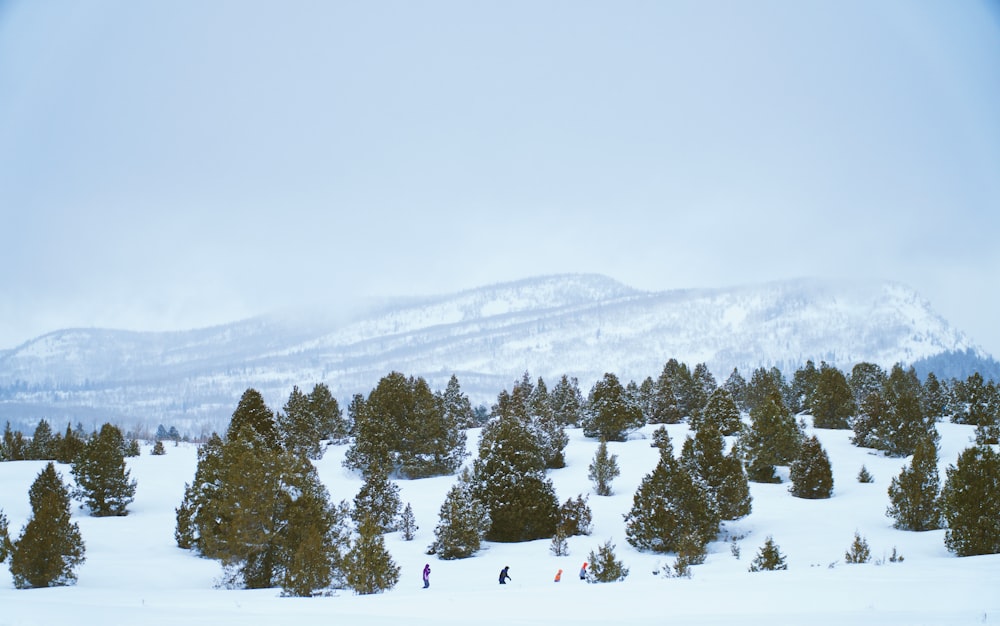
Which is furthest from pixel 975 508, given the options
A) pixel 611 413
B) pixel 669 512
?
pixel 611 413

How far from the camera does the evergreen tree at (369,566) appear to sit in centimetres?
2055

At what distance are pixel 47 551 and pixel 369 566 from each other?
38.4 feet

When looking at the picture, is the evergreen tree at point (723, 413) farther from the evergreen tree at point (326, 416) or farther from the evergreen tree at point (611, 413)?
the evergreen tree at point (326, 416)

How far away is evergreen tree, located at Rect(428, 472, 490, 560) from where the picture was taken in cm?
2941

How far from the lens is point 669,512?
28578 millimetres

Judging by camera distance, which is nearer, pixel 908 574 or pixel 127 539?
pixel 908 574

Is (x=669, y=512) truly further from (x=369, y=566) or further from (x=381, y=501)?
(x=381, y=501)

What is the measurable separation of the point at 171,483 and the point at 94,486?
890 cm

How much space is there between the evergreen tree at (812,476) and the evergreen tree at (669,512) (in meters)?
9.23

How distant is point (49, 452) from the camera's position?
183 ft

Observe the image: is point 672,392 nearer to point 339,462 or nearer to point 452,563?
point 339,462

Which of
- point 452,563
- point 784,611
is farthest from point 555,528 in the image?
point 784,611

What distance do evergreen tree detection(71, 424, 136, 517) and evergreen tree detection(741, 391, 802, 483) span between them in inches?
1443

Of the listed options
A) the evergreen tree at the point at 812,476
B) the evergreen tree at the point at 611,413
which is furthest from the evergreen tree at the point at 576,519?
the evergreen tree at the point at 611,413
